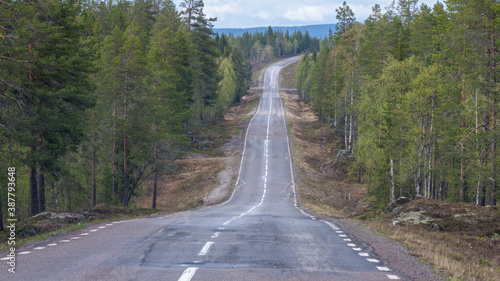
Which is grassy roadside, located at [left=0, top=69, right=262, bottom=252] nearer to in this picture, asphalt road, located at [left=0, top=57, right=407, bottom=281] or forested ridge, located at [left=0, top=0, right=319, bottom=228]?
forested ridge, located at [left=0, top=0, right=319, bottom=228]

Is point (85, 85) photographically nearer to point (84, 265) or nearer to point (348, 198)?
point (84, 265)

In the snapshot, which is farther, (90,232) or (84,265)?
(90,232)

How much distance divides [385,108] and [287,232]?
21420 mm

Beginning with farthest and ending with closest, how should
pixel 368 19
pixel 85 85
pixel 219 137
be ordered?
1. pixel 219 137
2. pixel 368 19
3. pixel 85 85

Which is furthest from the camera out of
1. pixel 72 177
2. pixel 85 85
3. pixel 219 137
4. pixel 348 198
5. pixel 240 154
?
pixel 219 137

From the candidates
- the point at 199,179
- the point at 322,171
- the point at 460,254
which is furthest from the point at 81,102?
the point at 322,171

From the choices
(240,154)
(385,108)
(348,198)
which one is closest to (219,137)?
(240,154)

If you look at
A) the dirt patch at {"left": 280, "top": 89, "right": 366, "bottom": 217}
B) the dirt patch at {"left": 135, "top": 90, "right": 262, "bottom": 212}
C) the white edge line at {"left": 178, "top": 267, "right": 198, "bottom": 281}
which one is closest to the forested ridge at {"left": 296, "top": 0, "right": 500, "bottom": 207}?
the dirt patch at {"left": 280, "top": 89, "right": 366, "bottom": 217}

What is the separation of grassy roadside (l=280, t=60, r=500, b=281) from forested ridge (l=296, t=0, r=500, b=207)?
2.95 metres

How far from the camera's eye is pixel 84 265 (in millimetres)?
8789

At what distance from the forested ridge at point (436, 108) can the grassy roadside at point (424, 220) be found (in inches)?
116

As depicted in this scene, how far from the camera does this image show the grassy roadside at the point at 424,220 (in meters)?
10.5

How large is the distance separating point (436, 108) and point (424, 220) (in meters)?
11.6

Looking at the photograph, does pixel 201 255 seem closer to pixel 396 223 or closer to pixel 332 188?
pixel 396 223
